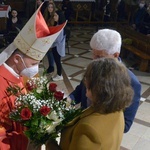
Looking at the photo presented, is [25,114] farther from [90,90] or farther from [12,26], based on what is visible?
[12,26]

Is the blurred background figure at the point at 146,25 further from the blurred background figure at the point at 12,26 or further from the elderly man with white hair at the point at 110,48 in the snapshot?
the elderly man with white hair at the point at 110,48

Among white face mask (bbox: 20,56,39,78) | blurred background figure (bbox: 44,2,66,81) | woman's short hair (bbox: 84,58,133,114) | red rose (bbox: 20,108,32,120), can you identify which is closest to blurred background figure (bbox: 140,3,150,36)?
blurred background figure (bbox: 44,2,66,81)

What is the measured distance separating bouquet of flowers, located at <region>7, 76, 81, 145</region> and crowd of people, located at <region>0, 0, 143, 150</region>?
0.22 feet

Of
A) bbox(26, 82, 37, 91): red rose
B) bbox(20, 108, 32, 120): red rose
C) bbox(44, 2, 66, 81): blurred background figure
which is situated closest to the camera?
bbox(20, 108, 32, 120): red rose

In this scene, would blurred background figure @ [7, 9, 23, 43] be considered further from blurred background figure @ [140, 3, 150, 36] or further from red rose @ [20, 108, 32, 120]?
red rose @ [20, 108, 32, 120]

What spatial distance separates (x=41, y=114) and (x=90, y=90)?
0.31 m

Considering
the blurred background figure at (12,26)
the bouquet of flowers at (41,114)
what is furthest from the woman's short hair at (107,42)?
the blurred background figure at (12,26)

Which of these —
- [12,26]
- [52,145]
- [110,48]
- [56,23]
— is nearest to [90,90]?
[52,145]

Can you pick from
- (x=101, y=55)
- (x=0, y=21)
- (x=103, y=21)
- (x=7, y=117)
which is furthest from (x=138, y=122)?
(x=103, y=21)

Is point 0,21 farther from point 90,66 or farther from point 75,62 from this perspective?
point 90,66

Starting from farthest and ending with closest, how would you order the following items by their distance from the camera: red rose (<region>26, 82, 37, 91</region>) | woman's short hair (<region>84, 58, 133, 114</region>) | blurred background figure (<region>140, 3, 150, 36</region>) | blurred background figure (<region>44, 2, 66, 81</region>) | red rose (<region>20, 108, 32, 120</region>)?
blurred background figure (<region>140, 3, 150, 36</region>) → blurred background figure (<region>44, 2, 66, 81</region>) → red rose (<region>26, 82, 37, 91</region>) → red rose (<region>20, 108, 32, 120</region>) → woman's short hair (<region>84, 58, 133, 114</region>)

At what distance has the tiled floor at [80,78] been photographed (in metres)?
3.45

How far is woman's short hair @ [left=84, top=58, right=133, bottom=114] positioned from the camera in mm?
1272

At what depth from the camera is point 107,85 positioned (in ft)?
4.16
